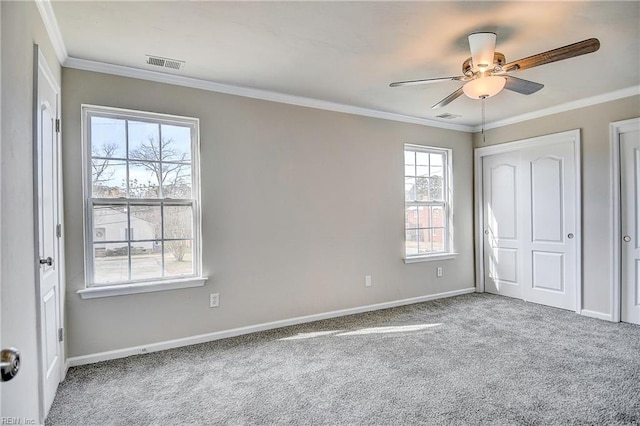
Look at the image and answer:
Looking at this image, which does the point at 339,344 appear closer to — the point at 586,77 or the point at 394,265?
the point at 394,265

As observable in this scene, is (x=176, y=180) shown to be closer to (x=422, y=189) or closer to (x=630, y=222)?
(x=422, y=189)

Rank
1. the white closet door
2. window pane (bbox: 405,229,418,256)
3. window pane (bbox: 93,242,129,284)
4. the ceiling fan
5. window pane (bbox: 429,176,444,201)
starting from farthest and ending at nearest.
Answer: window pane (bbox: 429,176,444,201) < window pane (bbox: 405,229,418,256) < the white closet door < window pane (bbox: 93,242,129,284) < the ceiling fan

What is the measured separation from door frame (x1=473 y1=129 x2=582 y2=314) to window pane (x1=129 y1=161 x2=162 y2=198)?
4.33 meters

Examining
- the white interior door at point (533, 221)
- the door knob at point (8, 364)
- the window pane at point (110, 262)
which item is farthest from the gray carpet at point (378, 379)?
the door knob at point (8, 364)

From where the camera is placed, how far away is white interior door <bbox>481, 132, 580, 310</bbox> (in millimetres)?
4363

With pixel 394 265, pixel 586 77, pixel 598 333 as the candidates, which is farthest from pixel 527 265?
pixel 586 77

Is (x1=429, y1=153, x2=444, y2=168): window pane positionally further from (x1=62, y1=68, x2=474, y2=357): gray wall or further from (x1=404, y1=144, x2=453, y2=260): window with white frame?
(x1=62, y1=68, x2=474, y2=357): gray wall

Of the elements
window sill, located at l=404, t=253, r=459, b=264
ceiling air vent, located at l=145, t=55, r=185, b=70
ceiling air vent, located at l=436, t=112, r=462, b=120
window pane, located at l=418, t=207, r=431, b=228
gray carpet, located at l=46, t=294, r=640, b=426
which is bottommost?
gray carpet, located at l=46, t=294, r=640, b=426

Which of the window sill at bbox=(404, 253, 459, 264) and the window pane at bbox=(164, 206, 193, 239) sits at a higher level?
the window pane at bbox=(164, 206, 193, 239)

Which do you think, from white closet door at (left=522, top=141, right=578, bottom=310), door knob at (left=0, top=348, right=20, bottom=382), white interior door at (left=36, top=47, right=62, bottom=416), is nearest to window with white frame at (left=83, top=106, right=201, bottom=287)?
white interior door at (left=36, top=47, right=62, bottom=416)

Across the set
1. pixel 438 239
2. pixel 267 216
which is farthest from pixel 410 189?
pixel 267 216

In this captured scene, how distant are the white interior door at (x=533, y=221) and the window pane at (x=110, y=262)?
464 cm

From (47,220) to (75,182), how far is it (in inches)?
27.4

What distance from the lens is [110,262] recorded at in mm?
3100
